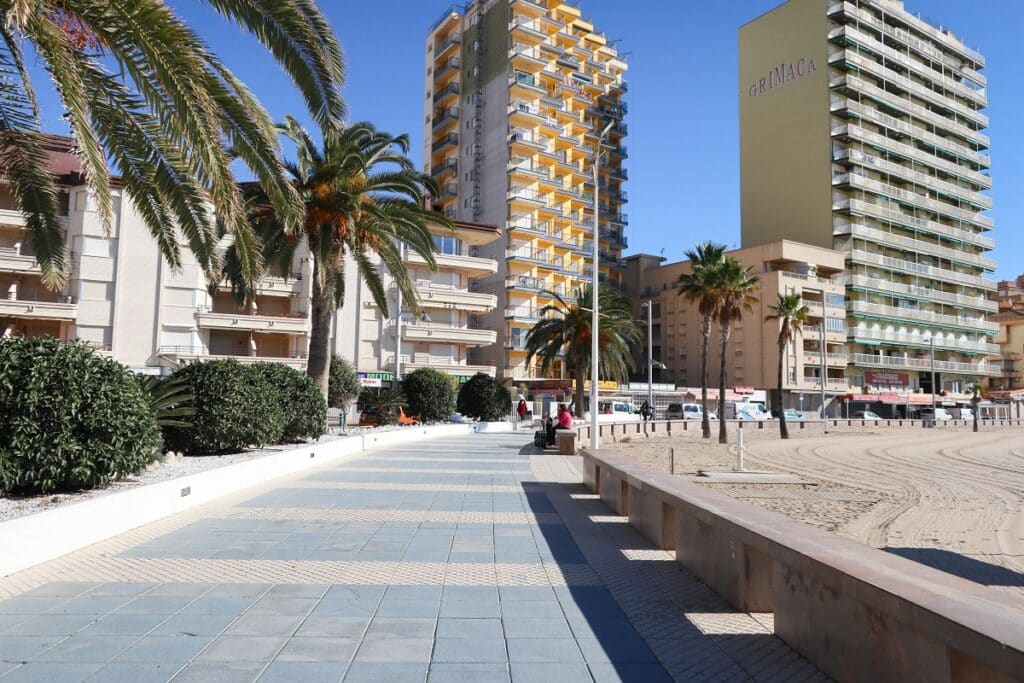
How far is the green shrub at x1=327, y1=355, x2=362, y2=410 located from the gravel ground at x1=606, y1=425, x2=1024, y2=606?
11.9 metres

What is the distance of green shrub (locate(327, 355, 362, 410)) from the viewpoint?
109ft

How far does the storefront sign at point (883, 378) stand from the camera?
74.1m

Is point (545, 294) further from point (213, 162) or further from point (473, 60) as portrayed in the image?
point (213, 162)

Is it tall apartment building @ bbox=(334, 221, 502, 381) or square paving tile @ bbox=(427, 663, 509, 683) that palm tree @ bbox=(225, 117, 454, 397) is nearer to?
square paving tile @ bbox=(427, 663, 509, 683)

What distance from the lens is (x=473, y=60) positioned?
72312mm

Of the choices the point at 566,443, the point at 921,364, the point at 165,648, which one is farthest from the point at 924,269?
the point at 165,648

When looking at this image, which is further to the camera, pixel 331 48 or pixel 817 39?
pixel 817 39

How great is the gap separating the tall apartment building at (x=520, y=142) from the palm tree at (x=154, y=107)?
171 feet

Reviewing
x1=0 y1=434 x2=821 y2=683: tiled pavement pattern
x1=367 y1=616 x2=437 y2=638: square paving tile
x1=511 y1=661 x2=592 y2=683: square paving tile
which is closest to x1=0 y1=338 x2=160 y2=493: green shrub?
x1=0 y1=434 x2=821 y2=683: tiled pavement pattern

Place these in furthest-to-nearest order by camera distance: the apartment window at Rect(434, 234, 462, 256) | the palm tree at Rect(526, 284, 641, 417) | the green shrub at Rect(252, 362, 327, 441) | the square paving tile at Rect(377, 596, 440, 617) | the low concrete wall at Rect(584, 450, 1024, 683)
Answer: the apartment window at Rect(434, 234, 462, 256), the palm tree at Rect(526, 284, 641, 417), the green shrub at Rect(252, 362, 327, 441), the square paving tile at Rect(377, 596, 440, 617), the low concrete wall at Rect(584, 450, 1024, 683)

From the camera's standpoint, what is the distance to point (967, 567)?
821cm

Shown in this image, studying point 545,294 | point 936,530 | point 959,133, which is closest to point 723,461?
point 936,530

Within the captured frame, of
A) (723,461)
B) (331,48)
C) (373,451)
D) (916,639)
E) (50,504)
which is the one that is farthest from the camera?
(723,461)

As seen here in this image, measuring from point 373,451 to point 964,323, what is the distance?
8415 centimetres
